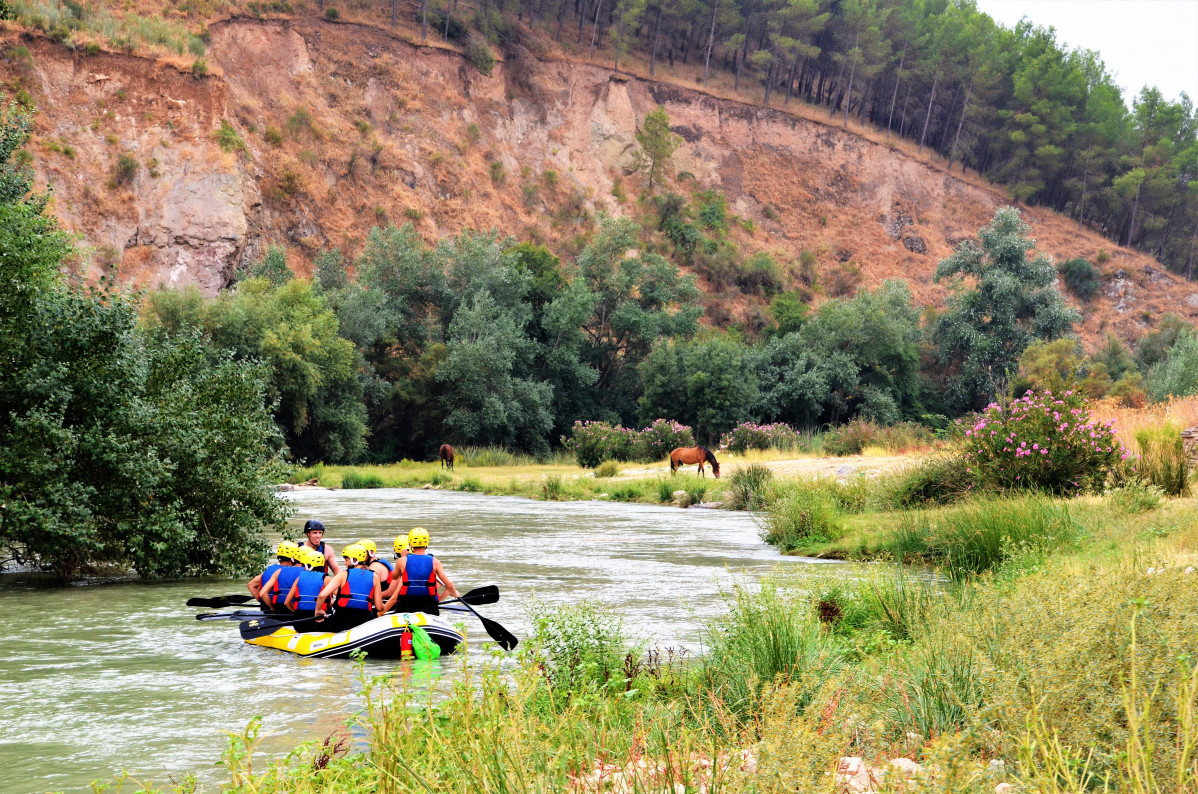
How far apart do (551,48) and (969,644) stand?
64276mm

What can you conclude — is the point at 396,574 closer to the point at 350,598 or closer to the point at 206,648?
the point at 350,598

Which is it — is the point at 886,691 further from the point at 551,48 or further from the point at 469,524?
the point at 551,48

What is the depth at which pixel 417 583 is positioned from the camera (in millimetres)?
9836

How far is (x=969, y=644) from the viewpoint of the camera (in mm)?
A: 5320

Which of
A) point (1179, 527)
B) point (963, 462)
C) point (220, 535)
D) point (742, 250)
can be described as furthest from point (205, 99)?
point (1179, 527)

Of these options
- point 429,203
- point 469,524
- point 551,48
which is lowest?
point 469,524

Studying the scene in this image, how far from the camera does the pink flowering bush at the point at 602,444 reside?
39.8m

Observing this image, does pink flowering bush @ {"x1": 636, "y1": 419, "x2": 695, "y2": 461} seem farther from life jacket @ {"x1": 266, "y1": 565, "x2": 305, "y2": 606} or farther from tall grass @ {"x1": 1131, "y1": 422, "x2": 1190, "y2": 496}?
life jacket @ {"x1": 266, "y1": 565, "x2": 305, "y2": 606}

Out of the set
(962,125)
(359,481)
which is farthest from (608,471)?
(962,125)

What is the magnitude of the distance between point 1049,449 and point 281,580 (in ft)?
38.0

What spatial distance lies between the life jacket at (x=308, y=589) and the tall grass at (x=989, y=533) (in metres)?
6.64

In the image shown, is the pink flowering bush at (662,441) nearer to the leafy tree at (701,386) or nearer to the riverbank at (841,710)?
the leafy tree at (701,386)

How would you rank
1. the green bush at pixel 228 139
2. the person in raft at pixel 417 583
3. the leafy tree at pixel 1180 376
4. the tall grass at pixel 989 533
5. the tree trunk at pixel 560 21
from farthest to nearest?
the tree trunk at pixel 560 21
the green bush at pixel 228 139
the leafy tree at pixel 1180 376
the tall grass at pixel 989 533
the person in raft at pixel 417 583

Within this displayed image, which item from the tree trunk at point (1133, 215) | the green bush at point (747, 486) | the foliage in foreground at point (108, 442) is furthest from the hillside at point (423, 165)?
the foliage in foreground at point (108, 442)
